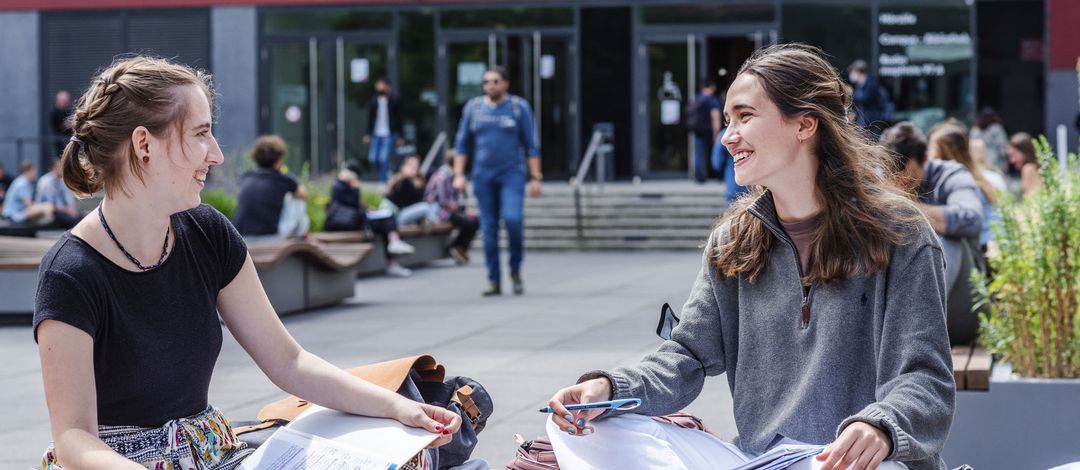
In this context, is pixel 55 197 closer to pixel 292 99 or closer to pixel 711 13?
pixel 292 99

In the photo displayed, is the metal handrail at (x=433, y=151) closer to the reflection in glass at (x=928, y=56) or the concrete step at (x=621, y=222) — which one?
the concrete step at (x=621, y=222)

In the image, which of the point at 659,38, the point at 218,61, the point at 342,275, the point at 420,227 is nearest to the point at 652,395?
the point at 342,275

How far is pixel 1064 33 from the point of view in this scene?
23422 millimetres

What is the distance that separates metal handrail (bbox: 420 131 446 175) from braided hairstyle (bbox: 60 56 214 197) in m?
19.8

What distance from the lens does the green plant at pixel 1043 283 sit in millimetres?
5105

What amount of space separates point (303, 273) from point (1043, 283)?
6.76 metres

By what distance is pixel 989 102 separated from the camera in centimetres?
2388

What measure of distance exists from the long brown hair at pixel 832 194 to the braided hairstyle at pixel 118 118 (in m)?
1.19

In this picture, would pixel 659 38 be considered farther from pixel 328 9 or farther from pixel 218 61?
pixel 218 61

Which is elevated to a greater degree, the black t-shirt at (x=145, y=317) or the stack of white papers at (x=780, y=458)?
the black t-shirt at (x=145, y=317)

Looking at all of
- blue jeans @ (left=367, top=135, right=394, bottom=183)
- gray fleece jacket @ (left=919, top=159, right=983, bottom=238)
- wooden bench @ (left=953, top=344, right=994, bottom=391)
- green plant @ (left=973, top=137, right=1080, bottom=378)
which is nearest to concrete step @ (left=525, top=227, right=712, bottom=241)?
blue jeans @ (left=367, top=135, right=394, bottom=183)

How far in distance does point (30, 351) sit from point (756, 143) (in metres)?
6.64

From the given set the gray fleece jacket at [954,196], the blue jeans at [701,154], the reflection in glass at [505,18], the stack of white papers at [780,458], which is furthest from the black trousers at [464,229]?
the stack of white papers at [780,458]

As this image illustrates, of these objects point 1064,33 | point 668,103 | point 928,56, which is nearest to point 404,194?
point 668,103
